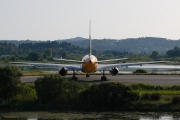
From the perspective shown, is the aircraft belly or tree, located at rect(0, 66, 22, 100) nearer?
tree, located at rect(0, 66, 22, 100)

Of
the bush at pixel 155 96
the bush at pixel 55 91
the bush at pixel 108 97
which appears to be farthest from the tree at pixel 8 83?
the bush at pixel 155 96

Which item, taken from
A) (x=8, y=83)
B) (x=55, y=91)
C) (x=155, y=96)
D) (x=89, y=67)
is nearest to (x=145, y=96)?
(x=155, y=96)

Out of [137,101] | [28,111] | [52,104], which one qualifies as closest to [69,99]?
[52,104]

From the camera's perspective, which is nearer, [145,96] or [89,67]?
[145,96]

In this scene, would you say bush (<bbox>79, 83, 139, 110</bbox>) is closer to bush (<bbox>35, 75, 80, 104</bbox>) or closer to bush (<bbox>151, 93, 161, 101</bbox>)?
bush (<bbox>35, 75, 80, 104</bbox>)

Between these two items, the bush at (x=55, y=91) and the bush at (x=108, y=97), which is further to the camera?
the bush at (x=55, y=91)

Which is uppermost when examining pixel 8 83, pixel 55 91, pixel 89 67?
pixel 89 67

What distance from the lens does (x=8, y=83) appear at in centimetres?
3300

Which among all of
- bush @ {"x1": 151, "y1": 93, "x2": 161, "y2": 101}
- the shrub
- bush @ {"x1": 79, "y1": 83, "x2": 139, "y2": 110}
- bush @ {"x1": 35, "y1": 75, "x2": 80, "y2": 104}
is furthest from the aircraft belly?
bush @ {"x1": 79, "y1": 83, "x2": 139, "y2": 110}

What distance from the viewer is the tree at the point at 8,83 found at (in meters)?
32.9

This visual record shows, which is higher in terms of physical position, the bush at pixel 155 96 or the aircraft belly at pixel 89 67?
the aircraft belly at pixel 89 67

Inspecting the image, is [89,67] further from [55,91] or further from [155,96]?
[155,96]

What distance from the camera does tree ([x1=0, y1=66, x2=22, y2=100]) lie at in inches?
1297

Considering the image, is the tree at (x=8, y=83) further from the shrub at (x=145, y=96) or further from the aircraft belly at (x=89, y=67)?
the aircraft belly at (x=89, y=67)
